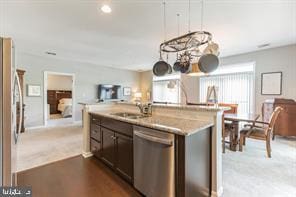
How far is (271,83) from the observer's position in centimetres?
480

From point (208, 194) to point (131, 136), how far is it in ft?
3.80

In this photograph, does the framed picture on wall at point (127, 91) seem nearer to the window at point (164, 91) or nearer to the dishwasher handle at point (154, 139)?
the window at point (164, 91)

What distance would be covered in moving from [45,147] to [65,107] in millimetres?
4663

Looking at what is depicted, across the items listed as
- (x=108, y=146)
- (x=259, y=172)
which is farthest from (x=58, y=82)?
(x=259, y=172)

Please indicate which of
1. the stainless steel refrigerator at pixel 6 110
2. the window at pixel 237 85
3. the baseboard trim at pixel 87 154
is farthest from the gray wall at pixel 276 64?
the stainless steel refrigerator at pixel 6 110

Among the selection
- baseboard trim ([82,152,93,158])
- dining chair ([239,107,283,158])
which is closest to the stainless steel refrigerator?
baseboard trim ([82,152,93,158])

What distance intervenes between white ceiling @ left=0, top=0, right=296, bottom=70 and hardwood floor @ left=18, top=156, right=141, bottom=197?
2634 mm

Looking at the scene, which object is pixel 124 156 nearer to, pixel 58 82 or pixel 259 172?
pixel 259 172

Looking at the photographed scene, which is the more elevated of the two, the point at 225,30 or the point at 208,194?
the point at 225,30

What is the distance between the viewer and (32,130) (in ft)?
17.4

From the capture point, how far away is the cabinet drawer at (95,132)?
9.29 ft

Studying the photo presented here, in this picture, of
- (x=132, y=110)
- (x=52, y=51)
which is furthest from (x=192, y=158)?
(x=52, y=51)

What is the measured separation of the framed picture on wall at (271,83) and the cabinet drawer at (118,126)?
4.88 meters

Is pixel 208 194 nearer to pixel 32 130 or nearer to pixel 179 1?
pixel 179 1
